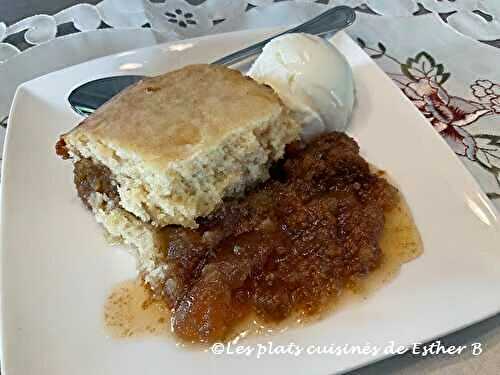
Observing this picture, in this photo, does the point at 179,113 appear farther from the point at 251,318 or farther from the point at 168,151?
the point at 251,318

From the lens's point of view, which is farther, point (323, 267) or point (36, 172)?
point (36, 172)

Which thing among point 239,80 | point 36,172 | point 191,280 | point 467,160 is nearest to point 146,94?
point 239,80

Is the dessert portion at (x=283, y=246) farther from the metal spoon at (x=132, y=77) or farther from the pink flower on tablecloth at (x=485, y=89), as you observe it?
the pink flower on tablecloth at (x=485, y=89)

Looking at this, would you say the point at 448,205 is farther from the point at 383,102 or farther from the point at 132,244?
the point at 132,244

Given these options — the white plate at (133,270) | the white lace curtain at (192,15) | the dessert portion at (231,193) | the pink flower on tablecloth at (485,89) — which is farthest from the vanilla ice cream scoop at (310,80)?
the white lace curtain at (192,15)

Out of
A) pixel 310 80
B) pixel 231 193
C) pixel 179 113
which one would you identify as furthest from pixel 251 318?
pixel 310 80
